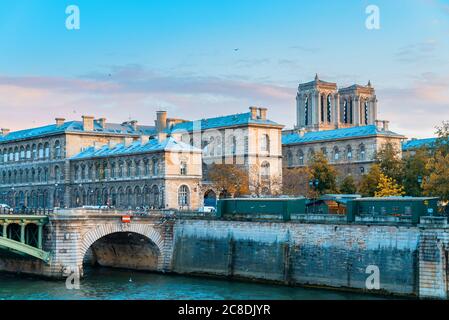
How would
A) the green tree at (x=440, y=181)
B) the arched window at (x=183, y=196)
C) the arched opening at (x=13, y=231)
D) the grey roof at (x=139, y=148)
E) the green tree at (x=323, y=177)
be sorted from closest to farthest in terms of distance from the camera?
the green tree at (x=440, y=181)
the arched opening at (x=13, y=231)
the grey roof at (x=139, y=148)
the arched window at (x=183, y=196)
the green tree at (x=323, y=177)

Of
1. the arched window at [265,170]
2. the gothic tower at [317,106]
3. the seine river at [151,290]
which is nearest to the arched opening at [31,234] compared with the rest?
the seine river at [151,290]

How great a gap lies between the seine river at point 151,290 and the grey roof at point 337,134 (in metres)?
53.0

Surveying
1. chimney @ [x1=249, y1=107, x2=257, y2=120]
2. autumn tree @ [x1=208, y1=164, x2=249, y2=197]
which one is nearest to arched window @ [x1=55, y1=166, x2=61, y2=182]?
autumn tree @ [x1=208, y1=164, x2=249, y2=197]

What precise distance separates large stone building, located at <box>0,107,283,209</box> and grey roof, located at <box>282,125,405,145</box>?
497 inches

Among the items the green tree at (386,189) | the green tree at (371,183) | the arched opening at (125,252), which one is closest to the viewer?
the arched opening at (125,252)

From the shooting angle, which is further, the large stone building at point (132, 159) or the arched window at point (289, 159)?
the arched window at point (289, 159)

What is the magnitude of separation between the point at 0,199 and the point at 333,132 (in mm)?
46418

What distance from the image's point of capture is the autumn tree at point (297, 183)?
97.8m

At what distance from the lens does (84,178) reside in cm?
10400

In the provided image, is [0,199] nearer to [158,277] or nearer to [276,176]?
[276,176]

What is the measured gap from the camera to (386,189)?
8100 centimetres

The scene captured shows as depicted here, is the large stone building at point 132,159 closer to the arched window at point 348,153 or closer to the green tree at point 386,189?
the arched window at point 348,153

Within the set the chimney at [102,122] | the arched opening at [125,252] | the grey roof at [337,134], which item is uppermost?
the chimney at [102,122]
